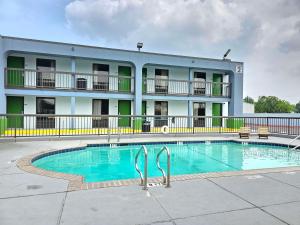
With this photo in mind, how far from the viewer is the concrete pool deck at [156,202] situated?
3.49 metres

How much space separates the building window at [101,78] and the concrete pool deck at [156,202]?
13681 mm

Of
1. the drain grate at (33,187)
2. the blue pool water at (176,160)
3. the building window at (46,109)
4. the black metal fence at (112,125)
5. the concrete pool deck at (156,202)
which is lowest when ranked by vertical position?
the blue pool water at (176,160)

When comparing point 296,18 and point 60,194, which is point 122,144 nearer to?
point 60,194

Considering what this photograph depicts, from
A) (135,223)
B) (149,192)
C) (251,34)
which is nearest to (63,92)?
(149,192)

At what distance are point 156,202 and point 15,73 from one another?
1617 cm

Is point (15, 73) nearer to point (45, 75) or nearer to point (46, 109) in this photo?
point (45, 75)

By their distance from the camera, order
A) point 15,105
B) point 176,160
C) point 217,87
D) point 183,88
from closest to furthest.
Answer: point 176,160 → point 15,105 → point 183,88 → point 217,87

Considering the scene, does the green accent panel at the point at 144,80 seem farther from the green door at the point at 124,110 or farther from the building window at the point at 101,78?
the building window at the point at 101,78

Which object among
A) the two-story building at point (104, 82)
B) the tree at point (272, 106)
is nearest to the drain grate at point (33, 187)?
the two-story building at point (104, 82)

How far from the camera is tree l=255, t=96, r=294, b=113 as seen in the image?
3266 inches

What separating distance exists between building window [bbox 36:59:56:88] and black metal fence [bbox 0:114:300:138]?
250 centimetres

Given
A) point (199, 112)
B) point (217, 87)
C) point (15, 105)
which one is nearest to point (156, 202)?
point (15, 105)

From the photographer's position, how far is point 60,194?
175 inches

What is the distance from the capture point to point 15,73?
1634 centimetres
